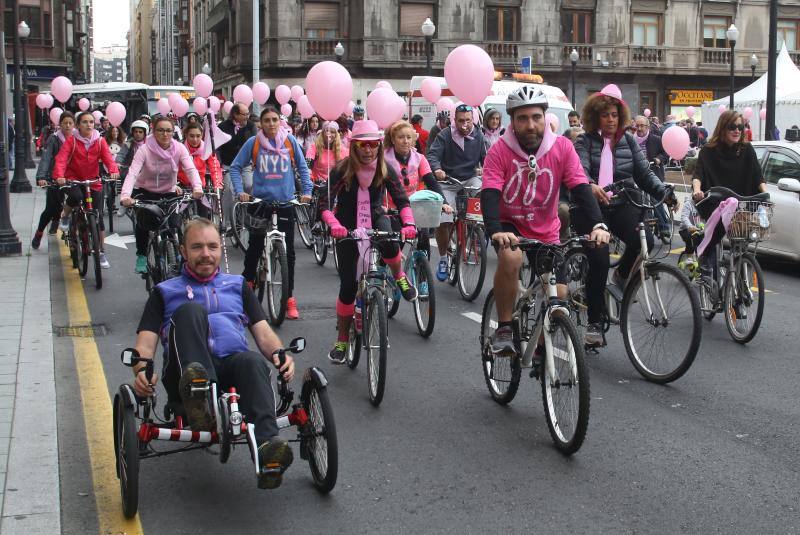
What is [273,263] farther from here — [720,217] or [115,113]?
[115,113]

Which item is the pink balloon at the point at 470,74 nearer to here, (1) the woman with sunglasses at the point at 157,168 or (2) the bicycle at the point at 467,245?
(2) the bicycle at the point at 467,245

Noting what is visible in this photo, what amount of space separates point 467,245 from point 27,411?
17.6ft

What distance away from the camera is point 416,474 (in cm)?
514

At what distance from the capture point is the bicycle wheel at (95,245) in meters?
11.0

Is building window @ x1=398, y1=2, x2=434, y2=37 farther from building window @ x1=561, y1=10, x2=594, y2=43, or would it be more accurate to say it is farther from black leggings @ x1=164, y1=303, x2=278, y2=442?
black leggings @ x1=164, y1=303, x2=278, y2=442

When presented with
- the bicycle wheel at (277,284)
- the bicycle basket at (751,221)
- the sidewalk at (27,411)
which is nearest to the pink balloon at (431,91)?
the sidewalk at (27,411)

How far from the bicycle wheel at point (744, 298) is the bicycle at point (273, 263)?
11.9 feet

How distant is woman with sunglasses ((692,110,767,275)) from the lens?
8508 millimetres

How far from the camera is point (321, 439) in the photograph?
4.80 m

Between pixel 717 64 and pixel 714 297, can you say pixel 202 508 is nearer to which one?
pixel 714 297

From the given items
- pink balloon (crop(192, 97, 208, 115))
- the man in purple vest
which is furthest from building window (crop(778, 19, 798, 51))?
the man in purple vest

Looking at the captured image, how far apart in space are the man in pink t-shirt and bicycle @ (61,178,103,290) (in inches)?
240

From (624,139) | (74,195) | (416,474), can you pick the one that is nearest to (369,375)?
(416,474)

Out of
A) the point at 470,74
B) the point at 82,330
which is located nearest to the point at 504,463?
the point at 82,330
